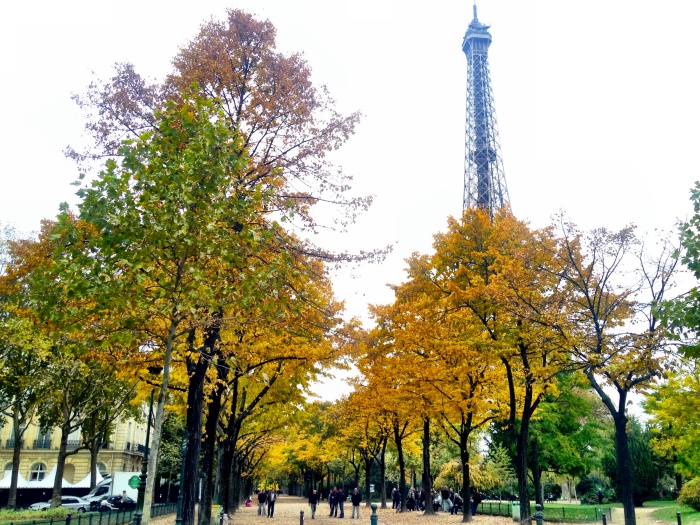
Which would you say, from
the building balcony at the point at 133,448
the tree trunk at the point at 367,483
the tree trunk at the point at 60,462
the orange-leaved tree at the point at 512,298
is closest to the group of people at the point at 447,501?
the tree trunk at the point at 367,483

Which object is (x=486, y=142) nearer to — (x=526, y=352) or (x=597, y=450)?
(x=597, y=450)

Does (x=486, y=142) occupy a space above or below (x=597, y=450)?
above

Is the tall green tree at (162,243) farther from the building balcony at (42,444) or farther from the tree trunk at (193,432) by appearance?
the building balcony at (42,444)

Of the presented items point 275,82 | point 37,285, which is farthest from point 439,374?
point 37,285

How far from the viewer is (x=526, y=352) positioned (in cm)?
1775

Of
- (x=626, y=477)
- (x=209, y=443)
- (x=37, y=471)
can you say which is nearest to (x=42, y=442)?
(x=37, y=471)

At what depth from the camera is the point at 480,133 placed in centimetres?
7369

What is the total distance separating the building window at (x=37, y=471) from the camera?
5038 centimetres

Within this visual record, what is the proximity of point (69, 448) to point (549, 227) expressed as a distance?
51.5m

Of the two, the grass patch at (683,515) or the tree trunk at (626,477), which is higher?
the tree trunk at (626,477)

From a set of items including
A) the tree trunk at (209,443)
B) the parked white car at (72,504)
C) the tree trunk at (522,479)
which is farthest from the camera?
the parked white car at (72,504)

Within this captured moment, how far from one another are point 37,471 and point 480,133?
6341 cm

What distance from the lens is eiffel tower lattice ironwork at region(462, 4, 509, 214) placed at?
70644mm

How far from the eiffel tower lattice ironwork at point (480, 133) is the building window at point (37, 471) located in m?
54.0
